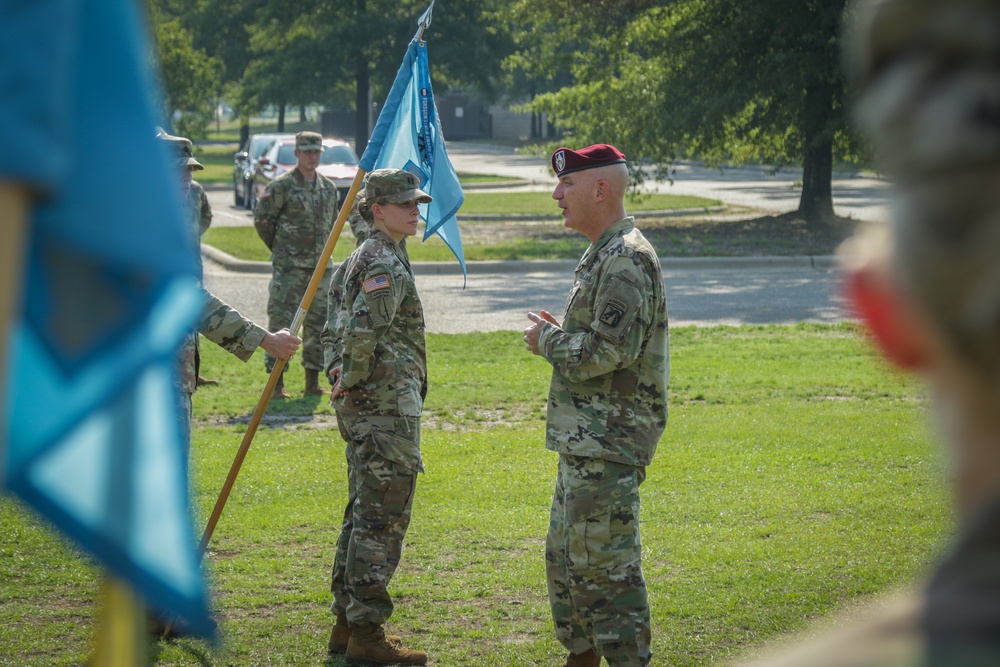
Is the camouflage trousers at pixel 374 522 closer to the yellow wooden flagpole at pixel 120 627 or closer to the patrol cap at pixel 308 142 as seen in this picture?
the yellow wooden flagpole at pixel 120 627

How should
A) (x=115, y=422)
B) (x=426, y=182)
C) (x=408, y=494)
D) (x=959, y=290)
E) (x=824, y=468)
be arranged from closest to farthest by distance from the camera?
(x=959, y=290) → (x=115, y=422) → (x=408, y=494) → (x=426, y=182) → (x=824, y=468)

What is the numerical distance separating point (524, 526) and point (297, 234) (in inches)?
196

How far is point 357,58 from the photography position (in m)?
39.9

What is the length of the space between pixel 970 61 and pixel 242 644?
5.25 metres

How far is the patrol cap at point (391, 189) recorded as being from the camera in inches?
223

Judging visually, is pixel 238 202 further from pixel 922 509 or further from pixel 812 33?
pixel 922 509

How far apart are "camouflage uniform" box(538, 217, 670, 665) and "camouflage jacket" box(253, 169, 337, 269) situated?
21.6ft

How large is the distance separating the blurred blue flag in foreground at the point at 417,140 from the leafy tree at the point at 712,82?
14691 mm

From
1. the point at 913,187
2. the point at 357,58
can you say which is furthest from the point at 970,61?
the point at 357,58

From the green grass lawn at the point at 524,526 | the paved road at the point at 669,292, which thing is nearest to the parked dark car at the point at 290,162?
the paved road at the point at 669,292

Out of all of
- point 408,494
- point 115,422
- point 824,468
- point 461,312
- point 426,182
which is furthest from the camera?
A: point 461,312

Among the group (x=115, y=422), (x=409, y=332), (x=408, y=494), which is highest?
(x=115, y=422)

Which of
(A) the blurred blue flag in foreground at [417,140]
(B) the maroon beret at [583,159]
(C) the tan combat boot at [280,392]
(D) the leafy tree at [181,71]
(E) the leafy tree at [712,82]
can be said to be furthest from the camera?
(D) the leafy tree at [181,71]

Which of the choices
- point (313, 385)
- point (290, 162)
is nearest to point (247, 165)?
point (290, 162)
